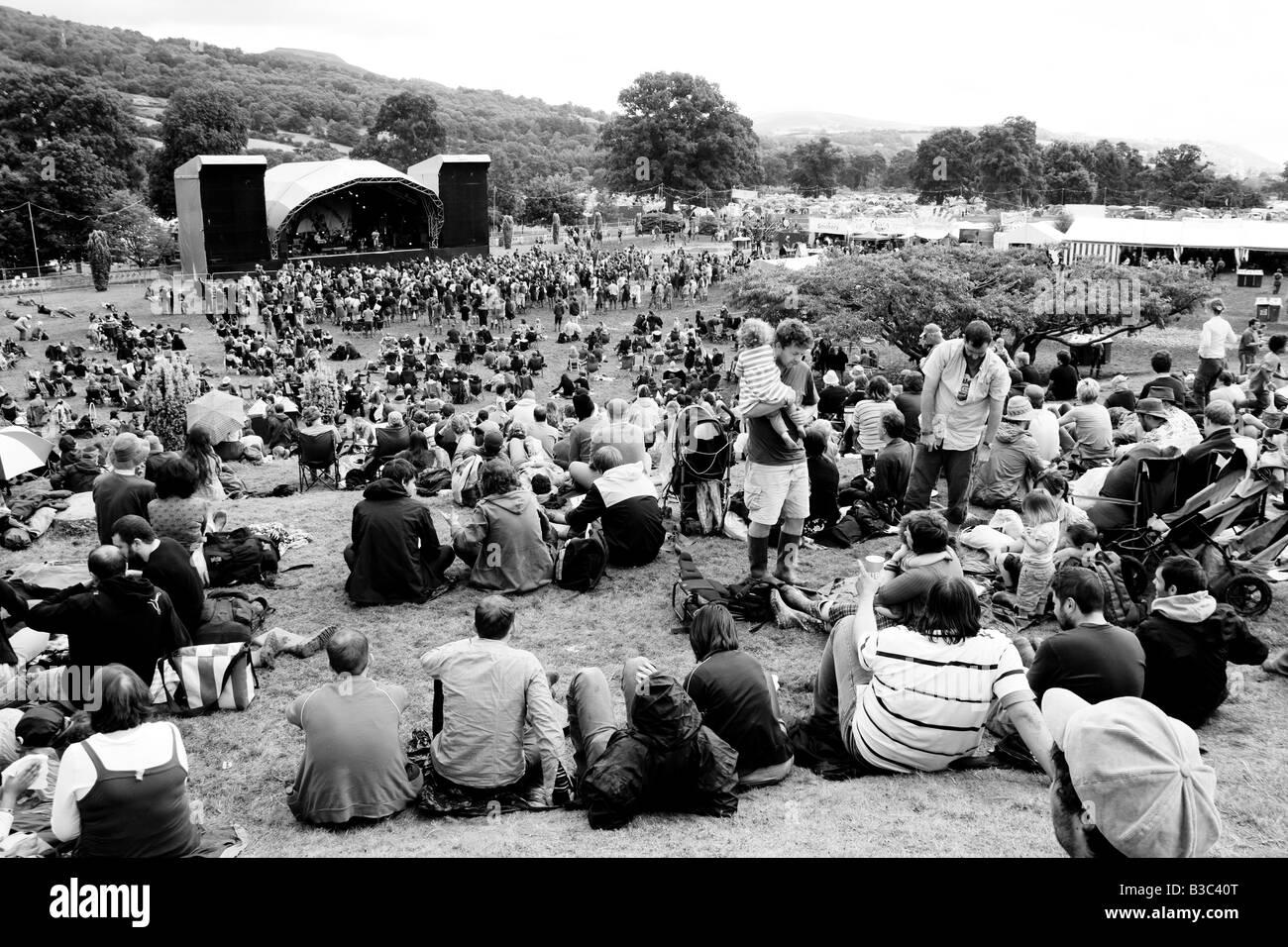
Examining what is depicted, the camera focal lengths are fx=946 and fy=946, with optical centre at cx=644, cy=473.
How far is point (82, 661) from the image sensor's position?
14.3 ft

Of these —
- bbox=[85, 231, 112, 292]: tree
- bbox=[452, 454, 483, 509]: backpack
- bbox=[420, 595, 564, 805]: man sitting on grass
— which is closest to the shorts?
bbox=[420, 595, 564, 805]: man sitting on grass

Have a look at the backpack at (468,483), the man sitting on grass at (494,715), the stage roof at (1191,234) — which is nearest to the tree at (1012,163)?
the stage roof at (1191,234)

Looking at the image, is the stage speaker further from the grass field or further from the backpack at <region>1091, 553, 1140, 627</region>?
the backpack at <region>1091, 553, 1140, 627</region>

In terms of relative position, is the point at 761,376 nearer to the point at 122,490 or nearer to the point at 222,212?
the point at 122,490

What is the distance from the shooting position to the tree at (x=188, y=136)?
145ft

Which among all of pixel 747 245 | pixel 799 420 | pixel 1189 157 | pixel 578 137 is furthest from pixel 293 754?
pixel 578 137

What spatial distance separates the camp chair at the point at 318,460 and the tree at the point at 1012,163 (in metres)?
64.2

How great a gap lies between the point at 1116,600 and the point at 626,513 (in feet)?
9.58

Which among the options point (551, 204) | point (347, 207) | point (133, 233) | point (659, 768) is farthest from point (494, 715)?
point (551, 204)

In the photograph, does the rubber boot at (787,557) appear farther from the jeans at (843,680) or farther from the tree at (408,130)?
the tree at (408,130)

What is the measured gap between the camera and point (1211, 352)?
11.5 metres

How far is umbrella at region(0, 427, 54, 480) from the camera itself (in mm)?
7684

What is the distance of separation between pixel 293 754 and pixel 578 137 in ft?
424

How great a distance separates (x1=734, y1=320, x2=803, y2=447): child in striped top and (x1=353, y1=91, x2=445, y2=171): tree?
7101cm
